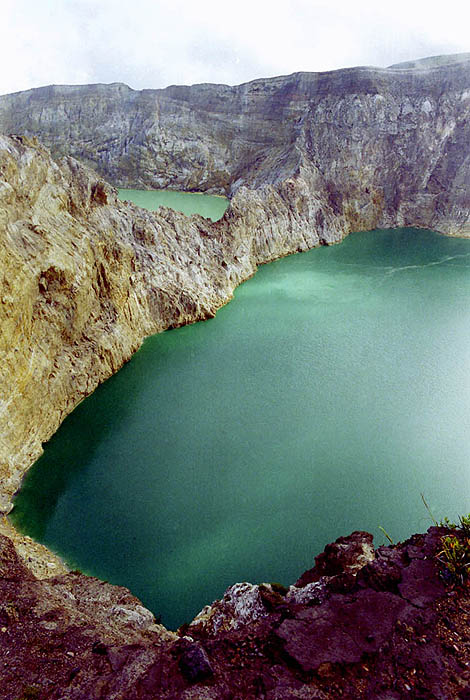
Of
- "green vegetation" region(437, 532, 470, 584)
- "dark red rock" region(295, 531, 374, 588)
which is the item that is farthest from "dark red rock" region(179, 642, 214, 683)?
"dark red rock" region(295, 531, 374, 588)

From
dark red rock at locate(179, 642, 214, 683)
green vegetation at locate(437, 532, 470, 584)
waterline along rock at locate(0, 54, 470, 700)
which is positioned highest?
waterline along rock at locate(0, 54, 470, 700)

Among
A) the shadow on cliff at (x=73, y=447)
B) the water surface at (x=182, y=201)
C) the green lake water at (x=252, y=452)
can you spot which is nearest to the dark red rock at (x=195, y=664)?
the green lake water at (x=252, y=452)

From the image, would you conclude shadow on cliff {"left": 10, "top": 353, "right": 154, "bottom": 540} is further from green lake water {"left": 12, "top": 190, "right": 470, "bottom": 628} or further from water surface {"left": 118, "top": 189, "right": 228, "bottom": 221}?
water surface {"left": 118, "top": 189, "right": 228, "bottom": 221}

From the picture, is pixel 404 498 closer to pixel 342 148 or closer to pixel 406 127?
pixel 342 148

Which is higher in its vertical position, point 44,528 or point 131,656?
point 131,656

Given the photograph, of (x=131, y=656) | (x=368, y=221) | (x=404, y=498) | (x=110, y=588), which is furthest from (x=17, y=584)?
(x=368, y=221)

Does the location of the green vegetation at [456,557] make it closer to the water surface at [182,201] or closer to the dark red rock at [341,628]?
the dark red rock at [341,628]
